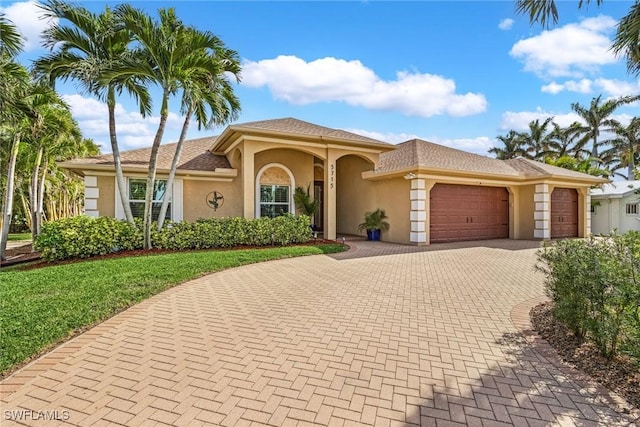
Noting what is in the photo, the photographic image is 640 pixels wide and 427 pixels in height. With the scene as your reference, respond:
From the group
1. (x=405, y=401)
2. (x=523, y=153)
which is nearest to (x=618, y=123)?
(x=523, y=153)

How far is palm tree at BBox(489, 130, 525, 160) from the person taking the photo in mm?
39562

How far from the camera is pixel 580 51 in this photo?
718 centimetres

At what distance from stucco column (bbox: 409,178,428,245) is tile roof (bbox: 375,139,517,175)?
856 millimetres

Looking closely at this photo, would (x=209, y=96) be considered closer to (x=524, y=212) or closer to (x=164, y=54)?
(x=164, y=54)

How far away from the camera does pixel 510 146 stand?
133 ft

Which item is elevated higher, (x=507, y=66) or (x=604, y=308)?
(x=507, y=66)

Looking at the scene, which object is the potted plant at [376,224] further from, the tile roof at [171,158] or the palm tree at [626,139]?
the palm tree at [626,139]

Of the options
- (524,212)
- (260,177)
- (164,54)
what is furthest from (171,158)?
(524,212)

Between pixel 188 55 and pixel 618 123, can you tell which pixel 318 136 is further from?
pixel 618 123

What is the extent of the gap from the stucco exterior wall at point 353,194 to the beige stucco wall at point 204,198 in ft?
21.0

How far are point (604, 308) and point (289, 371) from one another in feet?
12.0

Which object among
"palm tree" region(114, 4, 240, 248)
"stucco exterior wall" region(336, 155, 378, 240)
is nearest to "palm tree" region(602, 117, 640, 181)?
"stucco exterior wall" region(336, 155, 378, 240)

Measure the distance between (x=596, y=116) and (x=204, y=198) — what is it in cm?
3808

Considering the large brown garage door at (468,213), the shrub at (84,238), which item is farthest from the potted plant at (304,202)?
the shrub at (84,238)
